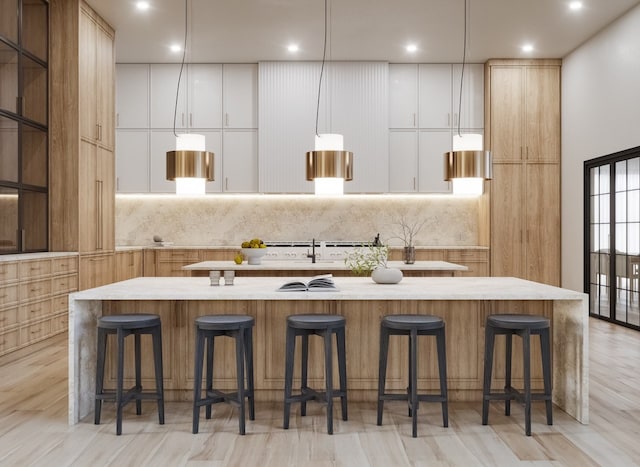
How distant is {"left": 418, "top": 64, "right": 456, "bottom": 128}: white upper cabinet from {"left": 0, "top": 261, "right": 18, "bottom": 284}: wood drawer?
5309mm

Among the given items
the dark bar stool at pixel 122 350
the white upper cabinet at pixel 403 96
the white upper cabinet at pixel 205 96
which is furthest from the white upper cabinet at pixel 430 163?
the dark bar stool at pixel 122 350

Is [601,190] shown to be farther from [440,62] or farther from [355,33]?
[355,33]

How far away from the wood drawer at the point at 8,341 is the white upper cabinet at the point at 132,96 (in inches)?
151

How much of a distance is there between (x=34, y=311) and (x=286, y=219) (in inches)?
152

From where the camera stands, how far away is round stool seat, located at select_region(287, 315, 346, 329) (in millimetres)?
3234

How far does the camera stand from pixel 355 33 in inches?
270

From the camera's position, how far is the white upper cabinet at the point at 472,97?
7.96m

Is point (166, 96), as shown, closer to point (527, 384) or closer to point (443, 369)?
point (443, 369)

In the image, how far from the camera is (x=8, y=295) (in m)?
4.70

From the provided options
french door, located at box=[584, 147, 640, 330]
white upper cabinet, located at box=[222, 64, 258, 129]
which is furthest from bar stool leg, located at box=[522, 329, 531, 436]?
white upper cabinet, located at box=[222, 64, 258, 129]

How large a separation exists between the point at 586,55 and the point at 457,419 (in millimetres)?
5479

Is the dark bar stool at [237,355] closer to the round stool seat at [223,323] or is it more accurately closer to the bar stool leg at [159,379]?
the round stool seat at [223,323]

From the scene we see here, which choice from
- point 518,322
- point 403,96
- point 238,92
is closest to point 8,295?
point 518,322

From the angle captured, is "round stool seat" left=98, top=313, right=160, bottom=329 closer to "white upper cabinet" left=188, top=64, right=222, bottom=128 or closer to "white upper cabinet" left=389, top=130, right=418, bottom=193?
"white upper cabinet" left=188, top=64, right=222, bottom=128
